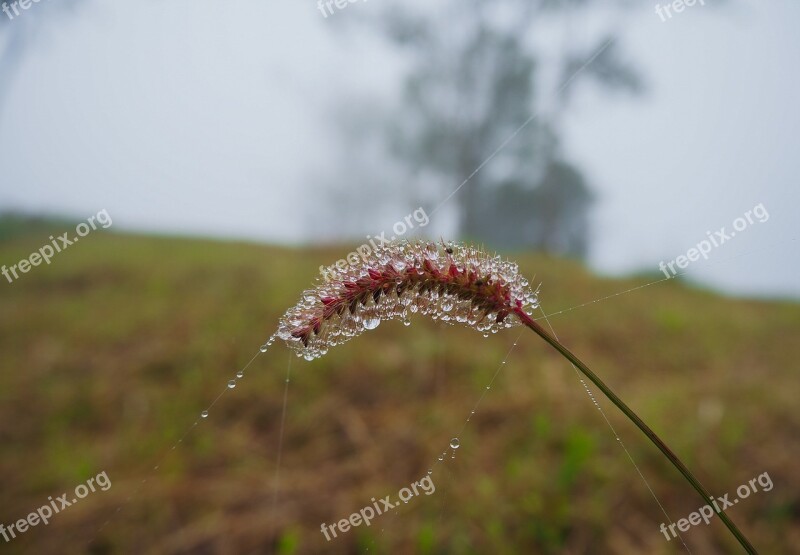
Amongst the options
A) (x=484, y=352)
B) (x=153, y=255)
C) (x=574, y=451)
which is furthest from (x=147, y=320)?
(x=574, y=451)

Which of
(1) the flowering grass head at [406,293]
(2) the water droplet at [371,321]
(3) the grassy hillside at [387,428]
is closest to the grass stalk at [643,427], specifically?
(1) the flowering grass head at [406,293]

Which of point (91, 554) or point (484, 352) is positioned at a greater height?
point (484, 352)

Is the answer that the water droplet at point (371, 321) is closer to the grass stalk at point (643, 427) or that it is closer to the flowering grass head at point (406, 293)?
the flowering grass head at point (406, 293)

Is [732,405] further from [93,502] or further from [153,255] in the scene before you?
[153,255]

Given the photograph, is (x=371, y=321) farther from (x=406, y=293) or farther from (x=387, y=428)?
(x=387, y=428)

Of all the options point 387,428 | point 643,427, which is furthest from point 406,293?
point 387,428
